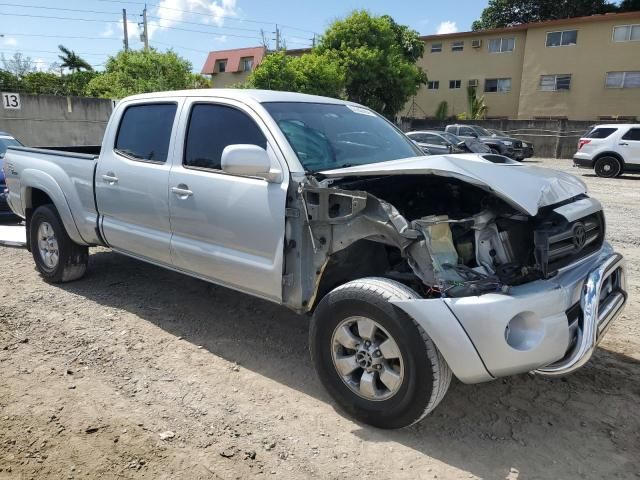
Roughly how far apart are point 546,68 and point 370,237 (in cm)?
3631

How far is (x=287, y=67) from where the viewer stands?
25438 millimetres

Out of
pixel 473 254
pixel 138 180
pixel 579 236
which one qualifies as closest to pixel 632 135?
pixel 579 236

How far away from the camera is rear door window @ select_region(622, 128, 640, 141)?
1634 centimetres

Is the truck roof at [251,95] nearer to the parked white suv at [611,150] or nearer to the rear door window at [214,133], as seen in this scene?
the rear door window at [214,133]

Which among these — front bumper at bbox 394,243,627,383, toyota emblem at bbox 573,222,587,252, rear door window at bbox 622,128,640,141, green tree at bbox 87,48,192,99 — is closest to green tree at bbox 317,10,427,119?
green tree at bbox 87,48,192,99

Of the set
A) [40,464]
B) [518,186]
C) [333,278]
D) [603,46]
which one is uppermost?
[603,46]

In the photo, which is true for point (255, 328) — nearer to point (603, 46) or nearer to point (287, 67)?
point (287, 67)

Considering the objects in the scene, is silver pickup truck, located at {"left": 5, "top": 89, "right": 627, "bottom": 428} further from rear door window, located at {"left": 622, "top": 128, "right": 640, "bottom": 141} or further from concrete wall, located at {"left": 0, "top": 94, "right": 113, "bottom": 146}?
concrete wall, located at {"left": 0, "top": 94, "right": 113, "bottom": 146}

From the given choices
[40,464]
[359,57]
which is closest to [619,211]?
[40,464]

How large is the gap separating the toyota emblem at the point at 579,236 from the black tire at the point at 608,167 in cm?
1565

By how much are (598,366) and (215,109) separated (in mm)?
3391

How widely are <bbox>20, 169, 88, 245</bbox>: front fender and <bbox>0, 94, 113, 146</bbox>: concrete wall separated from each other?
51.7 ft

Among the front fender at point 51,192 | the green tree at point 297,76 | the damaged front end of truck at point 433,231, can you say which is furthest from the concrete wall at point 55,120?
the damaged front end of truck at point 433,231

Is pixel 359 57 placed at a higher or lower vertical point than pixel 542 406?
higher
